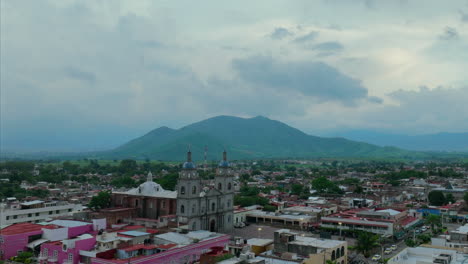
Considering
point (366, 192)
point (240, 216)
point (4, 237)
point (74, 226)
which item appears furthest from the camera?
point (366, 192)

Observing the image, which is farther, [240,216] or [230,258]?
[240,216]

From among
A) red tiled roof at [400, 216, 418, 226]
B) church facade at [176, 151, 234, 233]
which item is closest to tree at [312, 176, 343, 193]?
red tiled roof at [400, 216, 418, 226]

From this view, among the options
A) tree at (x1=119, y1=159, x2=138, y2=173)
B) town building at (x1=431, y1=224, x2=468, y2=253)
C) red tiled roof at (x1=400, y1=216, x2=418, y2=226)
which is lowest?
red tiled roof at (x1=400, y1=216, x2=418, y2=226)

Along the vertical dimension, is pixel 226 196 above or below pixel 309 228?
above

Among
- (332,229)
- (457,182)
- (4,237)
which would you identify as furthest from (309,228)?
(457,182)

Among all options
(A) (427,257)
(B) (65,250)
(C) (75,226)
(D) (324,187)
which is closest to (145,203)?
(C) (75,226)

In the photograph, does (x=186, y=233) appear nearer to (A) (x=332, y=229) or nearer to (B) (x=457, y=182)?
(A) (x=332, y=229)

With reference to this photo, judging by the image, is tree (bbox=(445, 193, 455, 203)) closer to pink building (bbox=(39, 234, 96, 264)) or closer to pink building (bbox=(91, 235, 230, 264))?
pink building (bbox=(91, 235, 230, 264))

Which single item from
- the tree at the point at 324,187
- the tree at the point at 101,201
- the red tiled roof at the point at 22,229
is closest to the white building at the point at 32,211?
the tree at the point at 101,201
